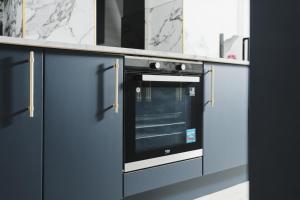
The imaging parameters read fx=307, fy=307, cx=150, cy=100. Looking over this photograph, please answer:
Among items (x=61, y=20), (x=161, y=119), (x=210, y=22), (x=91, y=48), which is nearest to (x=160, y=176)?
(x=161, y=119)

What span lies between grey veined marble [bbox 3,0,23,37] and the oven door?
685 mm

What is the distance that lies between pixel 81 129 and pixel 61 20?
31.2 inches

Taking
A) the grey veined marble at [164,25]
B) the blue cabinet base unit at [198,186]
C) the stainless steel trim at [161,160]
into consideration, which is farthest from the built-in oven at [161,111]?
the grey veined marble at [164,25]

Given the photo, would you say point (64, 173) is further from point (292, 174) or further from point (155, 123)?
point (292, 174)

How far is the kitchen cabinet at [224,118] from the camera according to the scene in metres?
2.19

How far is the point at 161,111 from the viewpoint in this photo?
1.92 metres

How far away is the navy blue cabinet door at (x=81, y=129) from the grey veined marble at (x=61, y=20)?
48 cm

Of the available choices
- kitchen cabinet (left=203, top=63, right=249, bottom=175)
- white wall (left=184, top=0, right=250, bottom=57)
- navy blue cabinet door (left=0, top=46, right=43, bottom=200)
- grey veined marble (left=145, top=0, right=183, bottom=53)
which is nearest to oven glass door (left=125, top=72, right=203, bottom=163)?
kitchen cabinet (left=203, top=63, right=249, bottom=175)

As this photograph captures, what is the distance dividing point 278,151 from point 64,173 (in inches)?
49.0

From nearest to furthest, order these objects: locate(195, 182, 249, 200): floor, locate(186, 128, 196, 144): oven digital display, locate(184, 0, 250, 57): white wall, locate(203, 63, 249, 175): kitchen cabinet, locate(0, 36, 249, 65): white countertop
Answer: locate(0, 36, 249, 65): white countertop < locate(186, 128, 196, 144): oven digital display < locate(203, 63, 249, 175): kitchen cabinet < locate(195, 182, 249, 200): floor < locate(184, 0, 250, 57): white wall

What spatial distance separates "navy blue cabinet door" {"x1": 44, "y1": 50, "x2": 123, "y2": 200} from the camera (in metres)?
1.45

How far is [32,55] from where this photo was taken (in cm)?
136

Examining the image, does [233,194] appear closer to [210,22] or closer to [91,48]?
[91,48]

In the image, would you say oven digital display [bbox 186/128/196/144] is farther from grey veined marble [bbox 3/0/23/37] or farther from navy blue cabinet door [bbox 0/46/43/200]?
grey veined marble [bbox 3/0/23/37]
